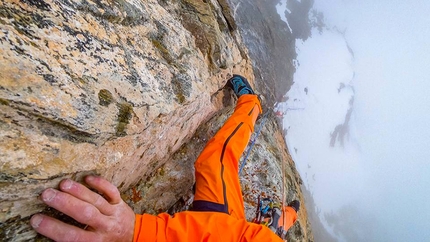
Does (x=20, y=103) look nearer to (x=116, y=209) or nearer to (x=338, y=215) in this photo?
(x=116, y=209)

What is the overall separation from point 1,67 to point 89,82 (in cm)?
53

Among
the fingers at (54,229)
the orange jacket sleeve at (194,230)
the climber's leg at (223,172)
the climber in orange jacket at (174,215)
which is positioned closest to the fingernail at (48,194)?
the climber in orange jacket at (174,215)

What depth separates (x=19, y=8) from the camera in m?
1.45

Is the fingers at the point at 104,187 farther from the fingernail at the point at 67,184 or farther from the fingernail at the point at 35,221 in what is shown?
the fingernail at the point at 35,221

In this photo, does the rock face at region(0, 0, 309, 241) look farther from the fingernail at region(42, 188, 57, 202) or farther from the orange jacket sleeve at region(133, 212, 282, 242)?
the orange jacket sleeve at region(133, 212, 282, 242)

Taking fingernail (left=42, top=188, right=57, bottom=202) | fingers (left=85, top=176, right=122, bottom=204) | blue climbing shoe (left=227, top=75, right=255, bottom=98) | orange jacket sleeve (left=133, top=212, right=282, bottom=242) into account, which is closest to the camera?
fingernail (left=42, top=188, right=57, bottom=202)

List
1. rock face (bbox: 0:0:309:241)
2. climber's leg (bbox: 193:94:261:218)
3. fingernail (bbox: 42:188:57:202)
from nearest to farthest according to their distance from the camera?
rock face (bbox: 0:0:309:241)
fingernail (bbox: 42:188:57:202)
climber's leg (bbox: 193:94:261:218)

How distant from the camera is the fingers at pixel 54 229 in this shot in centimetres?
166

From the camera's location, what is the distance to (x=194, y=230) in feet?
7.06

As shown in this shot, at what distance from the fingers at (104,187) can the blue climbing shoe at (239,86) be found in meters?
3.05

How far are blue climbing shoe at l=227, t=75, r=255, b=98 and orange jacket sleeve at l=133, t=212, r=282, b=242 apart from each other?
2.75 m

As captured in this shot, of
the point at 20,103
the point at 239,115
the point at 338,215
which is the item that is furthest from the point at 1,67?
the point at 338,215

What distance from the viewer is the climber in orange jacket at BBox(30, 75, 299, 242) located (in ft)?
5.51

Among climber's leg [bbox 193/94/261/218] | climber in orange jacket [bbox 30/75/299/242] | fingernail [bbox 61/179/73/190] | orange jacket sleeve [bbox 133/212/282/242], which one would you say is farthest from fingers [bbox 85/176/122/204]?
climber's leg [bbox 193/94/261/218]
